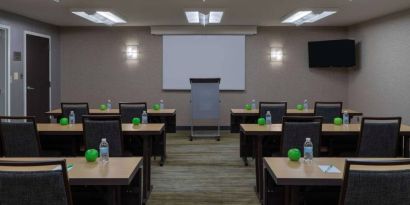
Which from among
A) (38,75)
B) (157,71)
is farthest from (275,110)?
(38,75)

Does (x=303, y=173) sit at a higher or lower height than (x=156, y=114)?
lower

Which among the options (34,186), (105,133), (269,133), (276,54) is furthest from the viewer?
(276,54)

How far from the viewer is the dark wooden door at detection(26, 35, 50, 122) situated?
8.76m

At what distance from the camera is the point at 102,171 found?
2779mm

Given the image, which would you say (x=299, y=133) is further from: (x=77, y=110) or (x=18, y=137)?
(x=77, y=110)

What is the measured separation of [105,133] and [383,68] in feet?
20.9

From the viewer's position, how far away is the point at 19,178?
2.13 metres

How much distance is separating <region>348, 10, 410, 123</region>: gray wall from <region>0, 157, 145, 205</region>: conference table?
5.96 metres

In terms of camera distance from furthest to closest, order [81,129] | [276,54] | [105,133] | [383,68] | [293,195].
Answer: [276,54], [383,68], [81,129], [105,133], [293,195]

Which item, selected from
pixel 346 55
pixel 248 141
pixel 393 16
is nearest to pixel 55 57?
pixel 248 141

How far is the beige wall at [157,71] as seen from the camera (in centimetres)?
1037

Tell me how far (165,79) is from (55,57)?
2740 mm

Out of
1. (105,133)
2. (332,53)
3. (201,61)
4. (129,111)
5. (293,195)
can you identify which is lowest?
(293,195)

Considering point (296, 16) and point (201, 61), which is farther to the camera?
point (201, 61)
